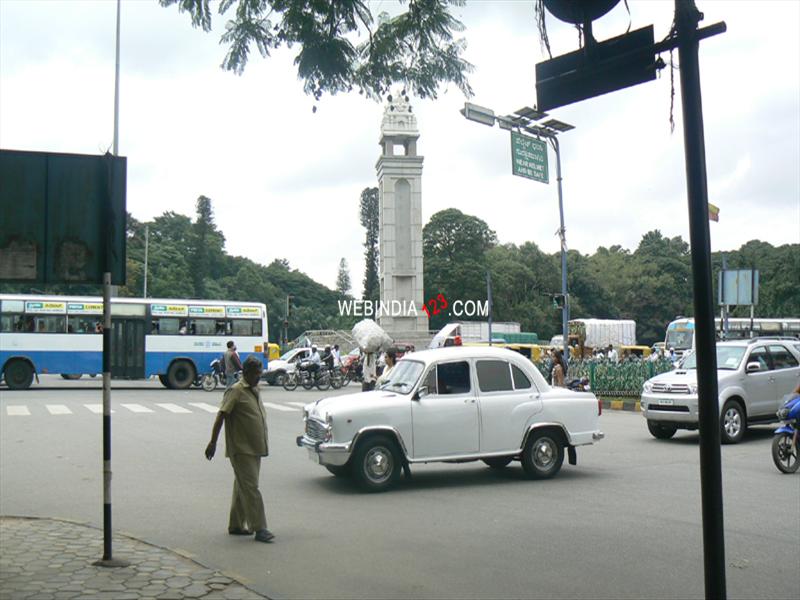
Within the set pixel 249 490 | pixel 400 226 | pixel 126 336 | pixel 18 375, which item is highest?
pixel 400 226

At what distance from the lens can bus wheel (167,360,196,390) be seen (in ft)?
102

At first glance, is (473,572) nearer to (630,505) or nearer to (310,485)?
(630,505)

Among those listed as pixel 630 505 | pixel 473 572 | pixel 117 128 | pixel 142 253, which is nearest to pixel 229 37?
pixel 473 572

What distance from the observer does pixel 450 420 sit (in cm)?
1038

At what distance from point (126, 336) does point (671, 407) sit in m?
22.0

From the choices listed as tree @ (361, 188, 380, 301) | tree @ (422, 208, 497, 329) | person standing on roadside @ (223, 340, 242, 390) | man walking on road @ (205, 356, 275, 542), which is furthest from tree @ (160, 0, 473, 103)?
tree @ (361, 188, 380, 301)

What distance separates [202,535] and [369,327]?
91.0 feet

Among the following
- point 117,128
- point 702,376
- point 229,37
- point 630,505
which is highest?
point 117,128

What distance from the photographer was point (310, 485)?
10555mm

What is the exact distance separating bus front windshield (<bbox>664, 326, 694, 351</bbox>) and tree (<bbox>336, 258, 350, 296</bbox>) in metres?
85.9

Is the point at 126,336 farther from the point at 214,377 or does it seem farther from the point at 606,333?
the point at 606,333

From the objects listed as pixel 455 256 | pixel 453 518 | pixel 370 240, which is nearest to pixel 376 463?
pixel 453 518

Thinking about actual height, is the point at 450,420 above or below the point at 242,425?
below

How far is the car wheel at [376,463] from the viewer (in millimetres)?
9914
